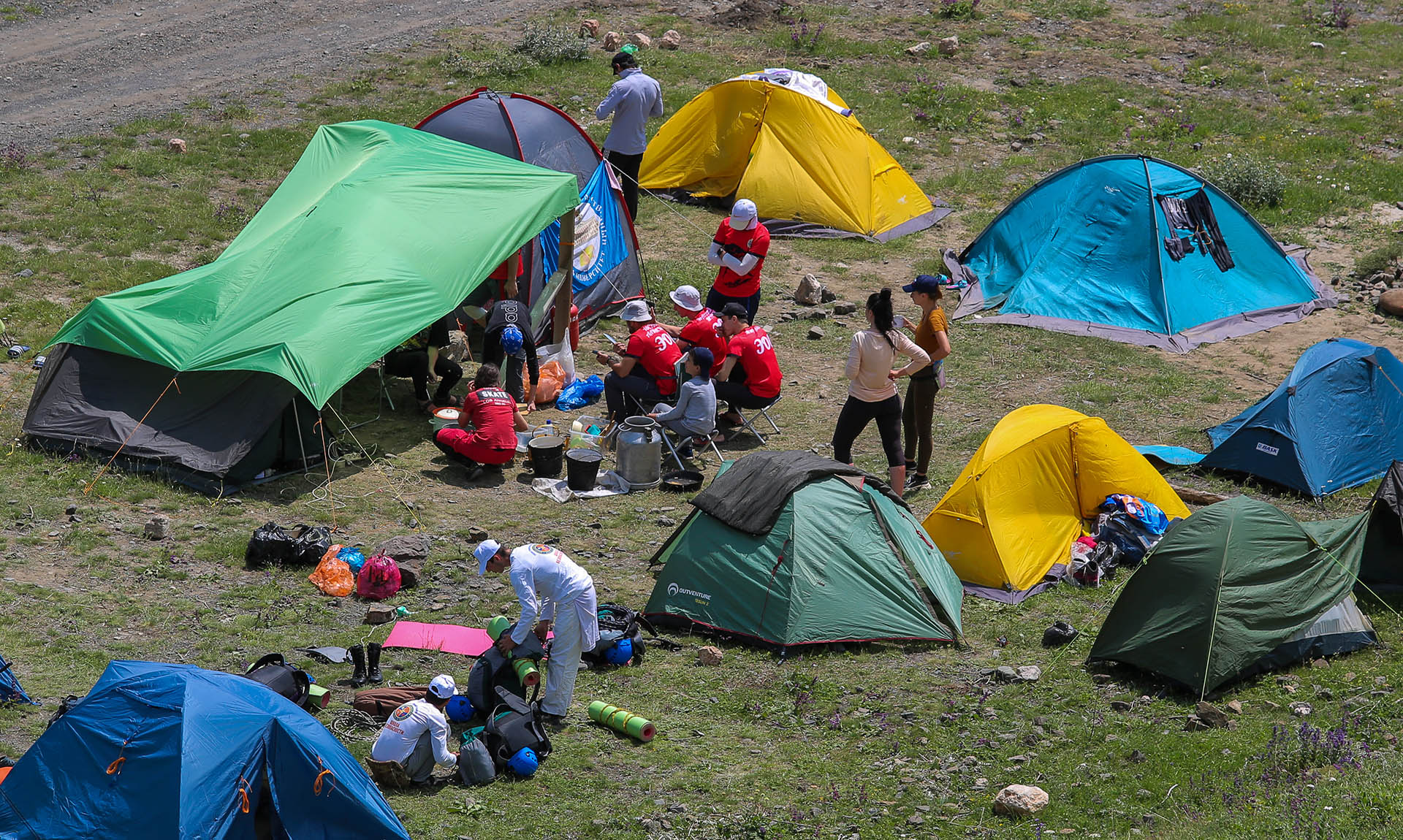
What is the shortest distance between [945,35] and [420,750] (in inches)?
812

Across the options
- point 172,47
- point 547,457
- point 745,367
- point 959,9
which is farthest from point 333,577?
point 959,9

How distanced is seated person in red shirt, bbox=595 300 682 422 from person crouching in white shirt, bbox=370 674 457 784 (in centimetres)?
536

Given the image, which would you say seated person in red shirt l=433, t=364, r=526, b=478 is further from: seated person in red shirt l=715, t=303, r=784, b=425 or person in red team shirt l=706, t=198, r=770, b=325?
person in red team shirt l=706, t=198, r=770, b=325

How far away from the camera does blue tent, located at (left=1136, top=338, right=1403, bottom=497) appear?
37.6 ft

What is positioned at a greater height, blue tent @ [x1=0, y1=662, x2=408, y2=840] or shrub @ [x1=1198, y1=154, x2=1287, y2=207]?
shrub @ [x1=1198, y1=154, x2=1287, y2=207]

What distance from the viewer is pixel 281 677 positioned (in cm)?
774

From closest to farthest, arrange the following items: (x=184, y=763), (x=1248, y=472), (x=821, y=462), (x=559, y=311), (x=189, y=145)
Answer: (x=184, y=763) < (x=821, y=462) < (x=1248, y=472) < (x=559, y=311) < (x=189, y=145)

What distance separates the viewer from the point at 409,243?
12.5 metres

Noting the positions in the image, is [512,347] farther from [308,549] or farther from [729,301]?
[308,549]

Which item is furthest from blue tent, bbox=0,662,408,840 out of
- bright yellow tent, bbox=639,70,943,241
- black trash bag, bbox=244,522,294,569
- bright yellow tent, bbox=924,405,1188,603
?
bright yellow tent, bbox=639,70,943,241

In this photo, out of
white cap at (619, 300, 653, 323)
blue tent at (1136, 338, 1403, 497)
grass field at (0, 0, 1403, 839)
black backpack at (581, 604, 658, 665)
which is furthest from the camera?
white cap at (619, 300, 653, 323)

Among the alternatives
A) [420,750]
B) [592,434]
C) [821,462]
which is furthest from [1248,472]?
[420,750]

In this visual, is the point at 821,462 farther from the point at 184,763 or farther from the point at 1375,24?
the point at 1375,24

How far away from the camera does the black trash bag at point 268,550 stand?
32.4 feet
